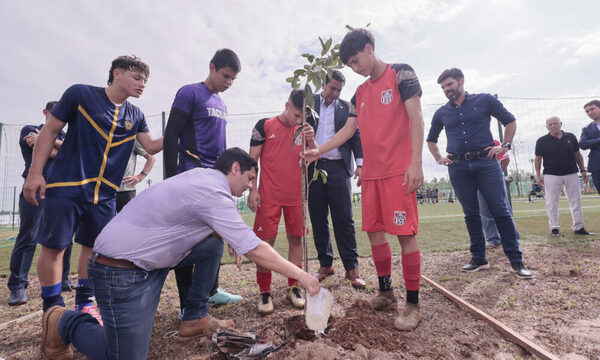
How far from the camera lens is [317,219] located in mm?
3658

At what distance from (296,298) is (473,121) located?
130 inches

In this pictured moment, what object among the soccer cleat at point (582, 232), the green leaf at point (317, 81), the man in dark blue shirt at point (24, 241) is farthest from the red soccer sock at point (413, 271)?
the soccer cleat at point (582, 232)

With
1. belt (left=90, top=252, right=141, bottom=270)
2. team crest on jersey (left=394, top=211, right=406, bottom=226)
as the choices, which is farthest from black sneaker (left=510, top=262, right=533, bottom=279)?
belt (left=90, top=252, right=141, bottom=270)

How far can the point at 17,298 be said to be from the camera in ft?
10.9

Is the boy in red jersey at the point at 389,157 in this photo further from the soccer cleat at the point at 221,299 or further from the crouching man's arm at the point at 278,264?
the soccer cleat at the point at 221,299

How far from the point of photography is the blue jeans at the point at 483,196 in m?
3.50

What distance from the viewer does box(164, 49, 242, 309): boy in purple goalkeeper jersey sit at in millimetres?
2592

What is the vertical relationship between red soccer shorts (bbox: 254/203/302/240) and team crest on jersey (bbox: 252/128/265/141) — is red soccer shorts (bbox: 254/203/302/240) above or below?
below

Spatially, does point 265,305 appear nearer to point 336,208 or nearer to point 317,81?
point 336,208

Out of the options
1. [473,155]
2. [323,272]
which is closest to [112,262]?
[323,272]

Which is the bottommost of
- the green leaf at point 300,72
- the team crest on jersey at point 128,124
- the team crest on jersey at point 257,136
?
the team crest on jersey at point 257,136

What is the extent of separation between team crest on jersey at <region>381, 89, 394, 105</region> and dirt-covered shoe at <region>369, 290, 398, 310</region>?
67.8 inches

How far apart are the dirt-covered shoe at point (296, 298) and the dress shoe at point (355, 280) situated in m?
0.78

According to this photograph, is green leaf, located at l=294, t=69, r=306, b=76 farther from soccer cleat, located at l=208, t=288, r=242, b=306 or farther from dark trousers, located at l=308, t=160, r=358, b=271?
soccer cleat, located at l=208, t=288, r=242, b=306
